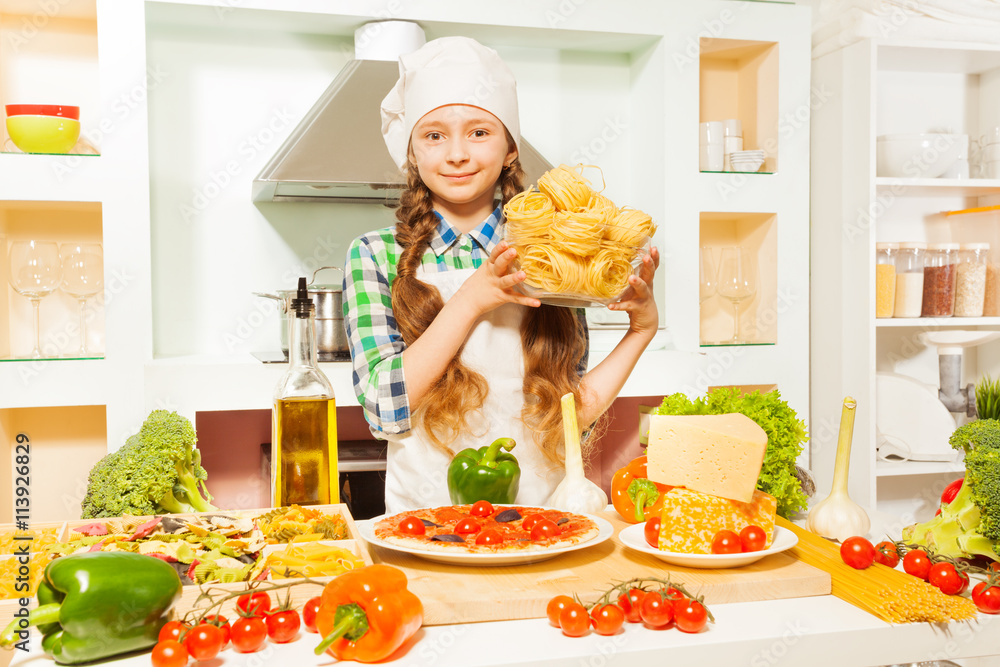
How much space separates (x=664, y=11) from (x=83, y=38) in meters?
1.73

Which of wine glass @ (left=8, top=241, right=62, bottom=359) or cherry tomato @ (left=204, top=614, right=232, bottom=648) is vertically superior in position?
wine glass @ (left=8, top=241, right=62, bottom=359)

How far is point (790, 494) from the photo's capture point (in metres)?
1.13

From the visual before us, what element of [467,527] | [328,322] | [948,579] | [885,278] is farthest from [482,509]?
[885,278]

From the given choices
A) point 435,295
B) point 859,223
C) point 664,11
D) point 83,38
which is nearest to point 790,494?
point 435,295

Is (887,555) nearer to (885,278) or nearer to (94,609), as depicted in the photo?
(94,609)

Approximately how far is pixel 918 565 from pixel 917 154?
191cm

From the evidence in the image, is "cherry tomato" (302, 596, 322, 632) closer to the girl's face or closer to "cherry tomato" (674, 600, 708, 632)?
"cherry tomato" (674, 600, 708, 632)

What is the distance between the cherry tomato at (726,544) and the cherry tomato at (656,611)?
0.43 ft

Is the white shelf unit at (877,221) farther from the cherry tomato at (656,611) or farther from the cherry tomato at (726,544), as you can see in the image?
the cherry tomato at (656,611)

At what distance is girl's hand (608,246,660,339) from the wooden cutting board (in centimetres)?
35

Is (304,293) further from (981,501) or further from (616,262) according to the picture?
(981,501)

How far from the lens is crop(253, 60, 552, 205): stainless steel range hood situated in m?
2.05

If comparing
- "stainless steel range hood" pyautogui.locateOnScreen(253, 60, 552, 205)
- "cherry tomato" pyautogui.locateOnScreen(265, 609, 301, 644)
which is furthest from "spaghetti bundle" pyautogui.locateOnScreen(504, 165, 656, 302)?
"stainless steel range hood" pyautogui.locateOnScreen(253, 60, 552, 205)

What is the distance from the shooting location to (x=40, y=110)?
209 centimetres
